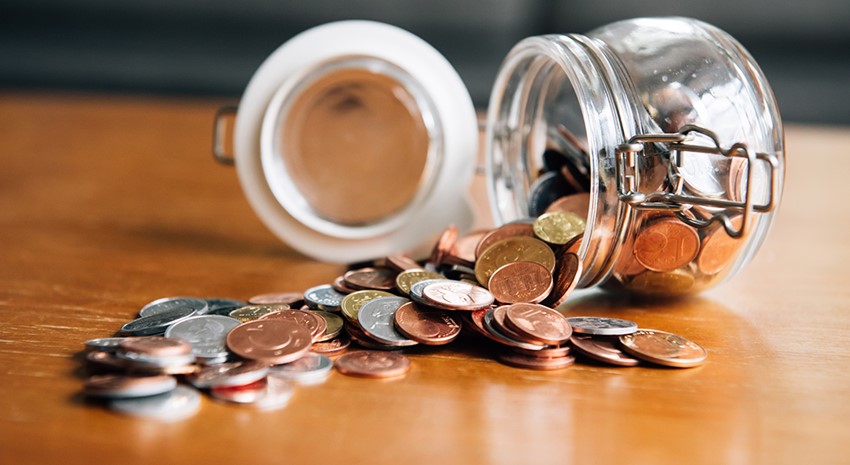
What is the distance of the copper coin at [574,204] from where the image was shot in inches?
36.2

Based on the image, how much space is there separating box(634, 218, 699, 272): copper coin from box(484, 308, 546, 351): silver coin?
0.19 m

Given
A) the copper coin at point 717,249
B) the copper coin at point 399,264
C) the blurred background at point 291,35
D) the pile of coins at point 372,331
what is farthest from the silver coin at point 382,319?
the blurred background at point 291,35

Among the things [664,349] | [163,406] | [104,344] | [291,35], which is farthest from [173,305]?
[291,35]

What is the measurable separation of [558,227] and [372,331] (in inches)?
9.9

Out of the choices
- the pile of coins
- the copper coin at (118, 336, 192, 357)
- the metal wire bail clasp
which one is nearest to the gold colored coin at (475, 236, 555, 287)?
the pile of coins

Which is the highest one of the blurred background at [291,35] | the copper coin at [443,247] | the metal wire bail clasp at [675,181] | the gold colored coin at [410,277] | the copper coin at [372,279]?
the blurred background at [291,35]

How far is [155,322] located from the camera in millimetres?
772

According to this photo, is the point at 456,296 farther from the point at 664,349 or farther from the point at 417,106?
the point at 417,106

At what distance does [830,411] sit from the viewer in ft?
2.06

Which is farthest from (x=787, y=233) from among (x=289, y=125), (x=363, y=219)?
(x=289, y=125)

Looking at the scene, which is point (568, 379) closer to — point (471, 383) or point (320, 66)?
point (471, 383)

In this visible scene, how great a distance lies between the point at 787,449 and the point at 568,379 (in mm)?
183

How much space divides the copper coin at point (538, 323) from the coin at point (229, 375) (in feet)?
0.74

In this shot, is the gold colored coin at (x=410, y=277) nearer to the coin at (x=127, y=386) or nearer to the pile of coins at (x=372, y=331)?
the pile of coins at (x=372, y=331)
